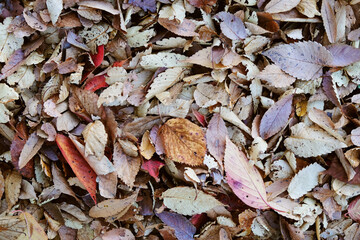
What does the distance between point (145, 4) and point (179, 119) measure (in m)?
0.33

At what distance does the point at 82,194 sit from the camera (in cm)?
102

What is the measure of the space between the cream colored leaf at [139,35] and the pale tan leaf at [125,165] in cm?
29

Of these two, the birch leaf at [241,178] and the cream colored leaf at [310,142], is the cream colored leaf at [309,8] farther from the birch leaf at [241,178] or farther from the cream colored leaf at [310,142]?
Answer: the birch leaf at [241,178]

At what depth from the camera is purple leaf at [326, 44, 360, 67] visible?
1011mm

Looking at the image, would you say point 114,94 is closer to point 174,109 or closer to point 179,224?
point 174,109

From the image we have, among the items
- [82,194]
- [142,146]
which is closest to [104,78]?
[142,146]

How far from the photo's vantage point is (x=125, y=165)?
0.97 meters

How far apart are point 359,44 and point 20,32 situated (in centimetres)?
96

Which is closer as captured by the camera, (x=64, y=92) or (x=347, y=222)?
(x=64, y=92)

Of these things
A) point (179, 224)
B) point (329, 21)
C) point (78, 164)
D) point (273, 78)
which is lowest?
point (179, 224)

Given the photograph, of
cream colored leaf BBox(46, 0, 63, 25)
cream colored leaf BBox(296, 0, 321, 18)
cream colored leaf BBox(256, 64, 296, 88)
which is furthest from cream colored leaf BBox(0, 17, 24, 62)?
cream colored leaf BBox(296, 0, 321, 18)

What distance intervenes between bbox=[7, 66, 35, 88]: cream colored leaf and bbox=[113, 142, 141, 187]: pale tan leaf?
0.30m

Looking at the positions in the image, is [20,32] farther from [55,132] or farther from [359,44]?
[359,44]

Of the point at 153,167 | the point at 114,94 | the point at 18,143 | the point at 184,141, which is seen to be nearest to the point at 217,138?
the point at 184,141
